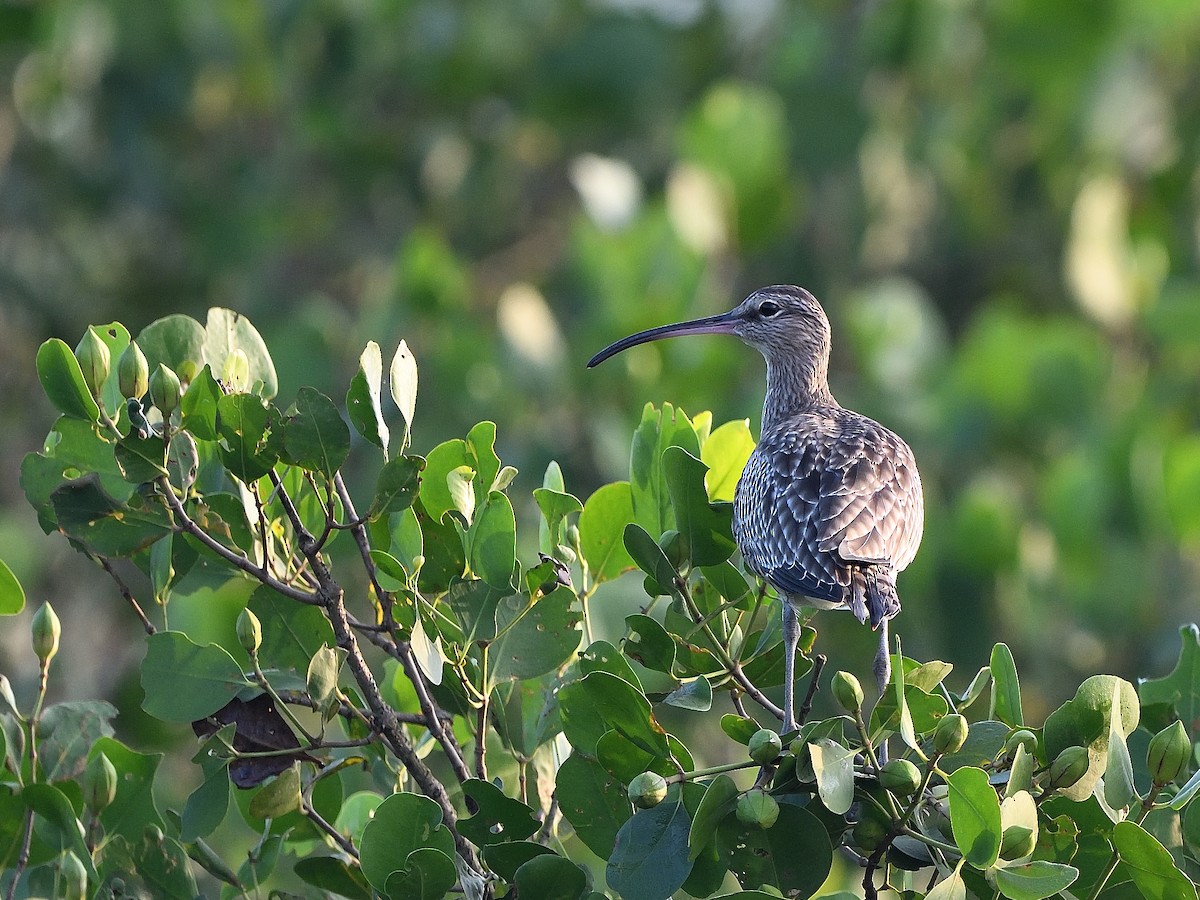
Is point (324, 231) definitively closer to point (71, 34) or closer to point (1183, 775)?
point (71, 34)

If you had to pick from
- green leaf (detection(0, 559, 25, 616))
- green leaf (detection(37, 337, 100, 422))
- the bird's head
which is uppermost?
green leaf (detection(37, 337, 100, 422))

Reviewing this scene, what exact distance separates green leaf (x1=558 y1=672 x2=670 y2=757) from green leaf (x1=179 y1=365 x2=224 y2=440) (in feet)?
2.87

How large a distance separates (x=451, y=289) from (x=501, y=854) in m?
5.47

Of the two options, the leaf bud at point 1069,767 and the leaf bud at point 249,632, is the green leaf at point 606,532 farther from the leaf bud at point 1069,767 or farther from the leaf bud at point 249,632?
the leaf bud at point 1069,767

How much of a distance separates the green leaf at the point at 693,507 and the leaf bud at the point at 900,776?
776 mm

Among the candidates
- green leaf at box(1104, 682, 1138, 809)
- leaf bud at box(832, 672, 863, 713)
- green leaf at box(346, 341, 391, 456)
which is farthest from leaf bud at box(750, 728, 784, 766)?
green leaf at box(346, 341, 391, 456)

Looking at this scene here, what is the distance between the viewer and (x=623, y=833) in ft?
10.4

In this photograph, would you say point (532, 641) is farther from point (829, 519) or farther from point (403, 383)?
point (829, 519)

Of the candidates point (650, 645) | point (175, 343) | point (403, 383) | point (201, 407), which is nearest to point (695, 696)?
point (650, 645)

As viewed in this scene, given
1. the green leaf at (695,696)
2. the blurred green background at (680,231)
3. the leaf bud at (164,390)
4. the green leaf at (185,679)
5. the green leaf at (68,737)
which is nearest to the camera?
the leaf bud at (164,390)

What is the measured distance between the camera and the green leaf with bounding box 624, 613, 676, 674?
11.2 feet

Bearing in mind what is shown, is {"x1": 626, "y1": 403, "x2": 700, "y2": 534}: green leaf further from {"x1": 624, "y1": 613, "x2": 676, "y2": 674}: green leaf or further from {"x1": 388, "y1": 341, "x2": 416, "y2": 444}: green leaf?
{"x1": 388, "y1": 341, "x2": 416, "y2": 444}: green leaf

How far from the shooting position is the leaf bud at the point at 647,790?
10.0 feet

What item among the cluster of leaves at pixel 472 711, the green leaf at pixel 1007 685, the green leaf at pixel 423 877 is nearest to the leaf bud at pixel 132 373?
the cluster of leaves at pixel 472 711
